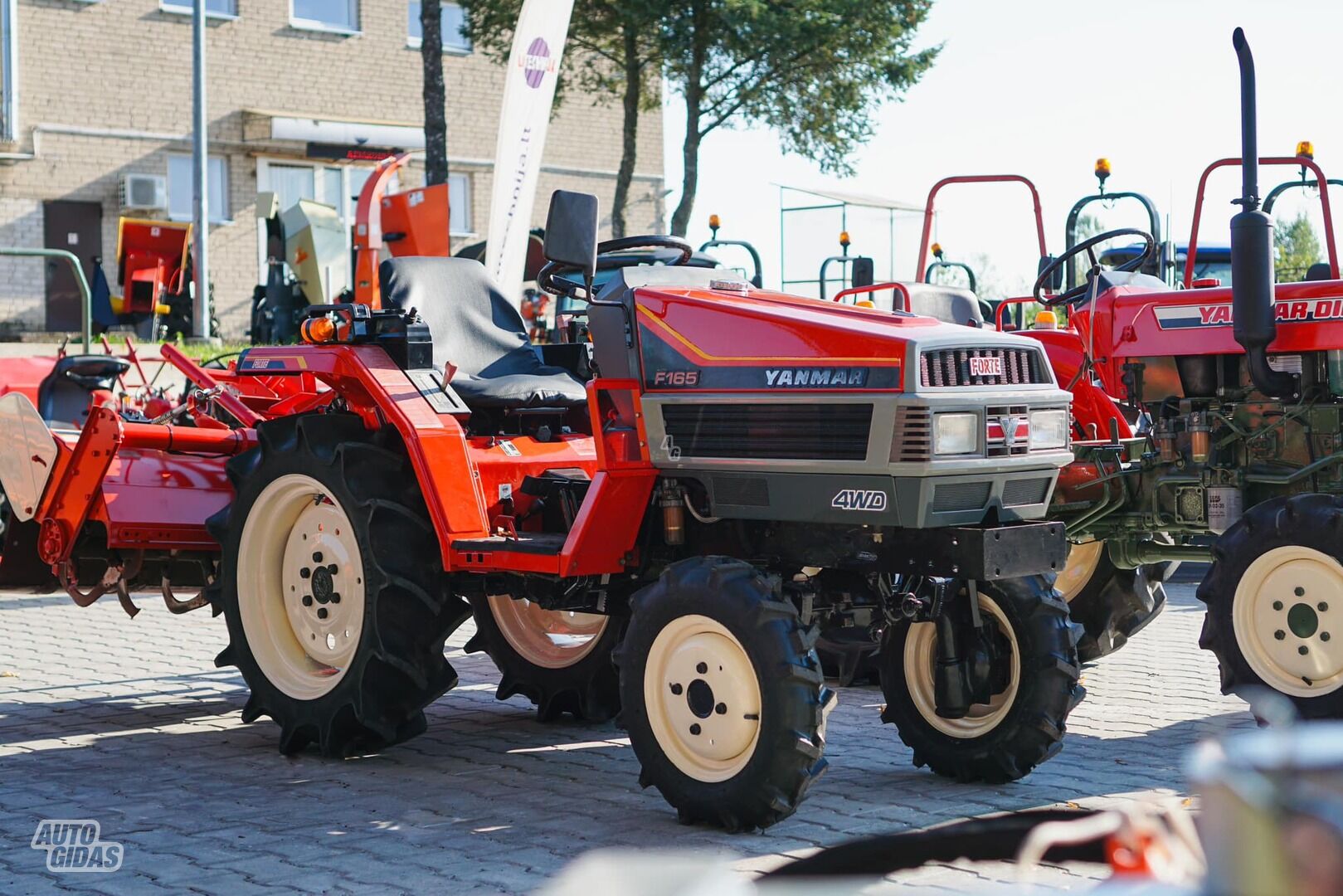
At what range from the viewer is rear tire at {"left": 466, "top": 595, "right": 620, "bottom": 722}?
6.29 m

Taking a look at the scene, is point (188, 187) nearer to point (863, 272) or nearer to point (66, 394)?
point (66, 394)

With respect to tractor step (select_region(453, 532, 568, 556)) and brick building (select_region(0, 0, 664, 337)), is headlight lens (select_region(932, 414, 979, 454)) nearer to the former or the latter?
tractor step (select_region(453, 532, 568, 556))

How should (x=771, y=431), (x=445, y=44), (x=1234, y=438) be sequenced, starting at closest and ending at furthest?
(x=771, y=431)
(x=1234, y=438)
(x=445, y=44)

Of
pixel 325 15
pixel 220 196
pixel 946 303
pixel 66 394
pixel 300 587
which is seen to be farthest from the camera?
pixel 325 15

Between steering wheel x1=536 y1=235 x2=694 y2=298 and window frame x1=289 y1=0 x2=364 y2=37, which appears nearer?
steering wheel x1=536 y1=235 x2=694 y2=298

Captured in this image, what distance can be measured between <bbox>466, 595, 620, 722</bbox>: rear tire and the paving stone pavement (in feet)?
0.31

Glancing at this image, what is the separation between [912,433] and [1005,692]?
116 cm

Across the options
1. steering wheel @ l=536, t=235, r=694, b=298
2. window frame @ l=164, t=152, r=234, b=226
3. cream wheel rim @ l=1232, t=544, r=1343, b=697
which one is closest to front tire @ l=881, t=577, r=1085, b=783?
cream wheel rim @ l=1232, t=544, r=1343, b=697

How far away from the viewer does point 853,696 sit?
6902 mm

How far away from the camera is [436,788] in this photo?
207 inches

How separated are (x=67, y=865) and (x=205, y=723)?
82.4 inches

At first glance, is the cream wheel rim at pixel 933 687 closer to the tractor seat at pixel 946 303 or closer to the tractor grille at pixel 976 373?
the tractor grille at pixel 976 373

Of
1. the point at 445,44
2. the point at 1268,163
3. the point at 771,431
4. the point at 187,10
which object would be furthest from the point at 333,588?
the point at 445,44

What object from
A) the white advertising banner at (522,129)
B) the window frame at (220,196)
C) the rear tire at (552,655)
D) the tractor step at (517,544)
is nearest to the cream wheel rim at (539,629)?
the rear tire at (552,655)
